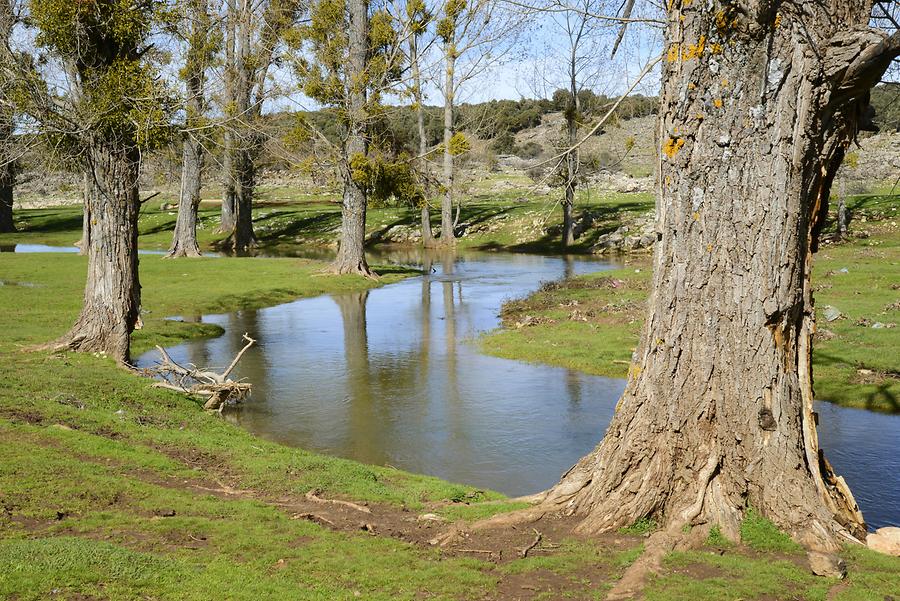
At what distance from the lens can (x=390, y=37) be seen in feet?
93.5

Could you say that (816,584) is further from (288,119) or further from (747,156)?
(288,119)

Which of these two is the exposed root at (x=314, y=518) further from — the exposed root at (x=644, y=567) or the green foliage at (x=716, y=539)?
the green foliage at (x=716, y=539)

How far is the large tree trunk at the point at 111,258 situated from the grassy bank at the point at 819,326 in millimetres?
7568

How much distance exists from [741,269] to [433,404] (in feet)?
26.1

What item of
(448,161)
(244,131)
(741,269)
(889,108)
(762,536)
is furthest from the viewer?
(448,161)

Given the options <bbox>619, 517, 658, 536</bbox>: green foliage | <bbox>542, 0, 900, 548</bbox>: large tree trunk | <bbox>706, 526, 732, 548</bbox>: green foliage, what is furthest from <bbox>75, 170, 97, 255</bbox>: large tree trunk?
<bbox>706, 526, 732, 548</bbox>: green foliage

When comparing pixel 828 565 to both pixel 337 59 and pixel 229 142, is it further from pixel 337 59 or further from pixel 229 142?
pixel 229 142

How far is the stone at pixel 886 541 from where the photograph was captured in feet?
19.0

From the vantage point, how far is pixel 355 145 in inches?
1146

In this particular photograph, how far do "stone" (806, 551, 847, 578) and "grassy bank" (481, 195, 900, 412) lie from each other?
539cm

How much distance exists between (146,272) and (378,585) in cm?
2644

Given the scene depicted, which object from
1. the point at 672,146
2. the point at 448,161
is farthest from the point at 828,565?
the point at 448,161

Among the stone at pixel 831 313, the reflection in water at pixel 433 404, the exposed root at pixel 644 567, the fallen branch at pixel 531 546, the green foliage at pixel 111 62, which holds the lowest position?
the reflection in water at pixel 433 404

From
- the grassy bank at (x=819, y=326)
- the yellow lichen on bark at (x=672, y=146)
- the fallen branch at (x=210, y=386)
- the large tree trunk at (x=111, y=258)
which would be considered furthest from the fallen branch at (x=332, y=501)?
the large tree trunk at (x=111, y=258)
